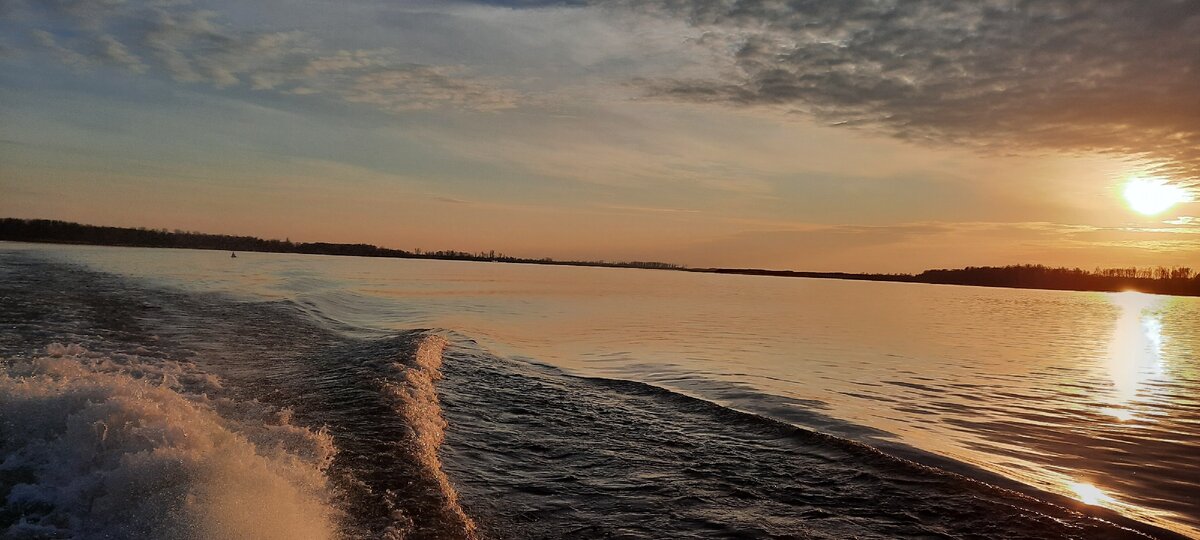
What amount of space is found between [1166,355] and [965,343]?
296 inches

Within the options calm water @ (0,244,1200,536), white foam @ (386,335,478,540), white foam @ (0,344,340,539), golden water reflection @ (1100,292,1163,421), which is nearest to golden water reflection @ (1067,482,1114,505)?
calm water @ (0,244,1200,536)

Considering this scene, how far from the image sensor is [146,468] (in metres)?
6.05

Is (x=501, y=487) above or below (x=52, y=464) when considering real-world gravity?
below

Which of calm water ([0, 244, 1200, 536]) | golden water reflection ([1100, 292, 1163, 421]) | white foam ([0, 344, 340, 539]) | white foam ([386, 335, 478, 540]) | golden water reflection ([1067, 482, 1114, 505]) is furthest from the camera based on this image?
golden water reflection ([1100, 292, 1163, 421])

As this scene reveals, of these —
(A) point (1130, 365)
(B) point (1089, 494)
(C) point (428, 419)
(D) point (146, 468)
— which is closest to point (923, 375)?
(A) point (1130, 365)

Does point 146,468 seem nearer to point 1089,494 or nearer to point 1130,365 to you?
point 1089,494

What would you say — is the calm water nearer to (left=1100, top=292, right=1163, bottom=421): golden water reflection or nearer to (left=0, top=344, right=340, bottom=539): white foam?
(left=1100, top=292, right=1163, bottom=421): golden water reflection

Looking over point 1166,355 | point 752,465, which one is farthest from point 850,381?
point 1166,355

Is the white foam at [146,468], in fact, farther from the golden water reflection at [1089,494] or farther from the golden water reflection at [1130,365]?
the golden water reflection at [1130,365]

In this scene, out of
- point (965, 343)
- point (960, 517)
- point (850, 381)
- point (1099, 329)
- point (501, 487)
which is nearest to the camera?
point (960, 517)

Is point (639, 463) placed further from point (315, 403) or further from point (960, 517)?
point (315, 403)

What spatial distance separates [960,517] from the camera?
751 centimetres

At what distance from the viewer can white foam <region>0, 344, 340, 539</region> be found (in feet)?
17.9

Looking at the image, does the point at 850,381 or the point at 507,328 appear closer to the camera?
the point at 850,381
